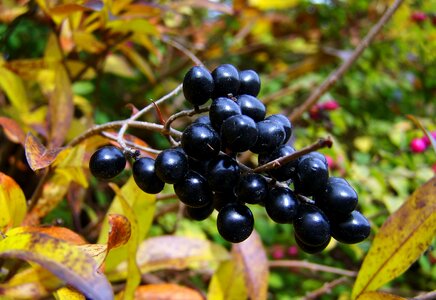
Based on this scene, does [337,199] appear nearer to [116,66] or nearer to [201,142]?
[201,142]

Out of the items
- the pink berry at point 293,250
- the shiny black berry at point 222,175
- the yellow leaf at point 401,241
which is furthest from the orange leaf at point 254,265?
the pink berry at point 293,250

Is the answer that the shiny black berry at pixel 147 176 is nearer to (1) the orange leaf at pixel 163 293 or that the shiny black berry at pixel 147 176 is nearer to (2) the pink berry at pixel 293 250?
(1) the orange leaf at pixel 163 293

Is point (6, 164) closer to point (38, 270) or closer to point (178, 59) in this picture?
point (38, 270)

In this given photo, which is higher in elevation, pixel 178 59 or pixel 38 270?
pixel 38 270

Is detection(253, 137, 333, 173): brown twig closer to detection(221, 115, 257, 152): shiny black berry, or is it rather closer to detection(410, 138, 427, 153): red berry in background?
detection(221, 115, 257, 152): shiny black berry

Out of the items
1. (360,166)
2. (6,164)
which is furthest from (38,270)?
(360,166)

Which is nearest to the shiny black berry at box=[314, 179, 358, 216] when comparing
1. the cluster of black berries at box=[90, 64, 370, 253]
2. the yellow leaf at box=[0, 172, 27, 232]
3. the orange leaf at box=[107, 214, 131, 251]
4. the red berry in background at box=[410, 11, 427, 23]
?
the cluster of black berries at box=[90, 64, 370, 253]
